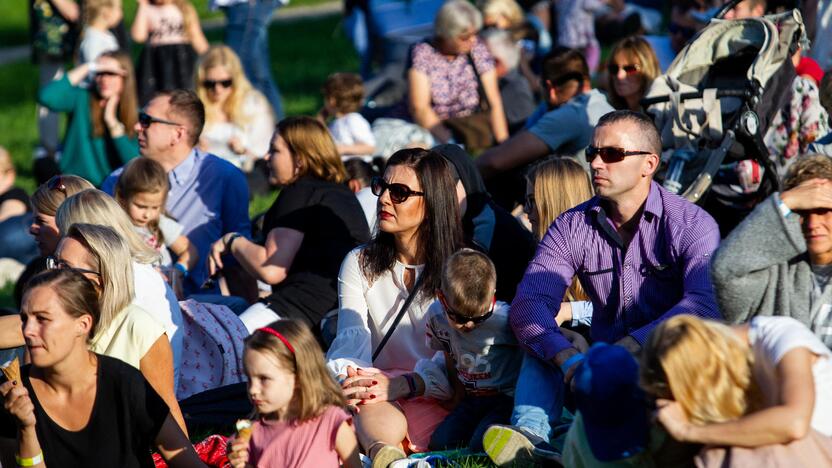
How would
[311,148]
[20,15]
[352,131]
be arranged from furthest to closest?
[20,15] < [352,131] < [311,148]

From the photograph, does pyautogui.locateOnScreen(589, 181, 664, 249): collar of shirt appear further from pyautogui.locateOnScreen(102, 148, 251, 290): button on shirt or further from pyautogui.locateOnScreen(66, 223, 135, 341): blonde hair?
pyautogui.locateOnScreen(102, 148, 251, 290): button on shirt

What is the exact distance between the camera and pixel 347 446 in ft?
15.0

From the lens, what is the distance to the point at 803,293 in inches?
181

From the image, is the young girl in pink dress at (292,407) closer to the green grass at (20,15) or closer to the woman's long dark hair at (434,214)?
the woman's long dark hair at (434,214)

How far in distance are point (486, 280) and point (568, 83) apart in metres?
3.03

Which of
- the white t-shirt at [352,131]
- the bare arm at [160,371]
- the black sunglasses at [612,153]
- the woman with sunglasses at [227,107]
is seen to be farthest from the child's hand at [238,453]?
the woman with sunglasses at [227,107]

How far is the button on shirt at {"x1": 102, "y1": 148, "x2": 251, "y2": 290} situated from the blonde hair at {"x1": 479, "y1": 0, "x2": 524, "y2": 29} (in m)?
5.30

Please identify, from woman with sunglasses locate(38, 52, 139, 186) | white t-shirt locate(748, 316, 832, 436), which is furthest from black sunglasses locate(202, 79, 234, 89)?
white t-shirt locate(748, 316, 832, 436)

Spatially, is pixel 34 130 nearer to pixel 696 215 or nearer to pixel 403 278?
pixel 403 278

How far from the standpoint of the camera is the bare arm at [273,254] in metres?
6.84

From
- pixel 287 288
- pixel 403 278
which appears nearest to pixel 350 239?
pixel 287 288

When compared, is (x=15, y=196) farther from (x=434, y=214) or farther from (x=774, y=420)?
(x=774, y=420)

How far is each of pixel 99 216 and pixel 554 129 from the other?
2.97 meters

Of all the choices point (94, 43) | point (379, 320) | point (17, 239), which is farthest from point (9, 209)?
point (379, 320)
